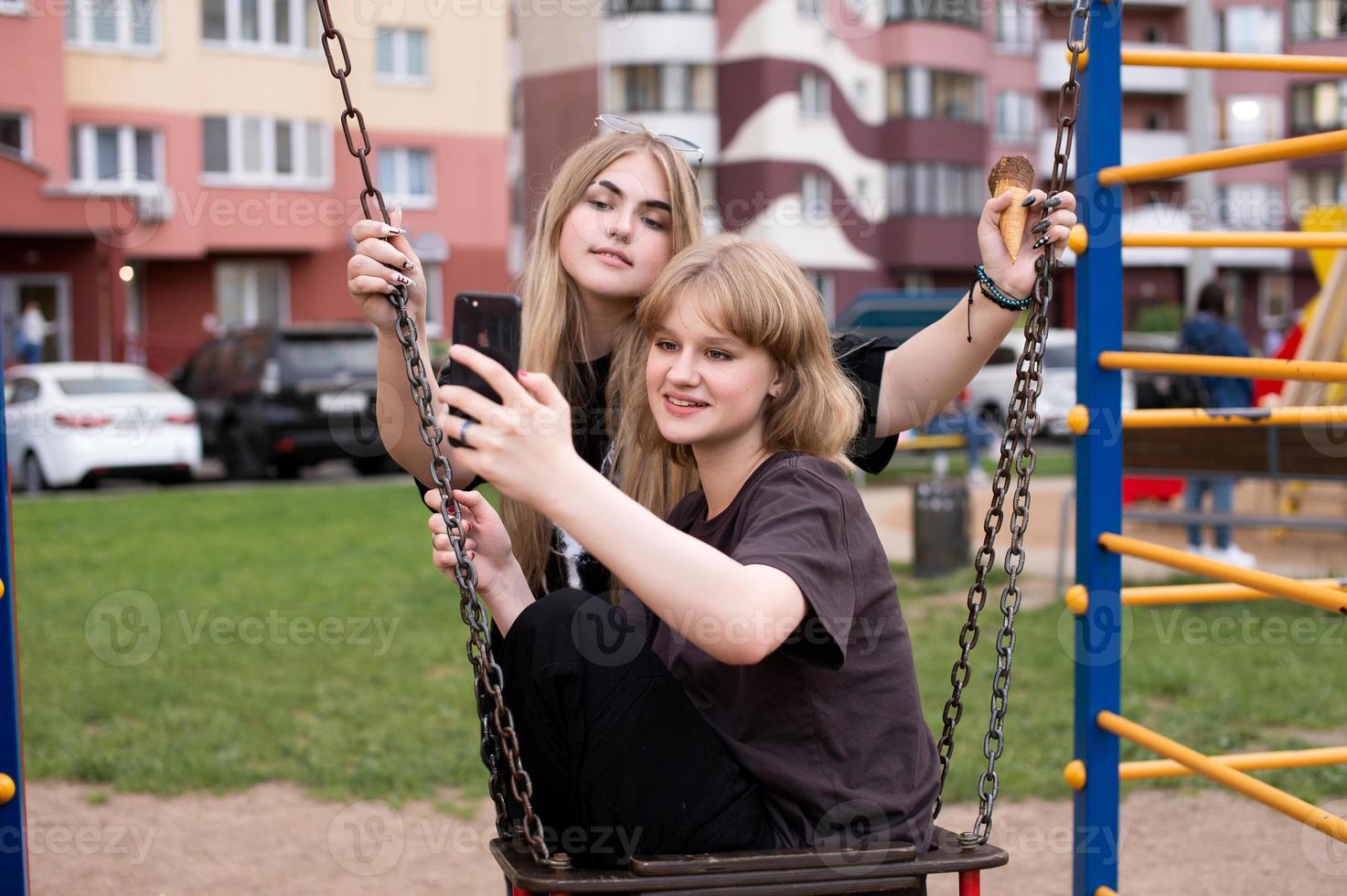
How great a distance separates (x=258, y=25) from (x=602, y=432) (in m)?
25.4

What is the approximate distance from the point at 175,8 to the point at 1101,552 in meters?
24.7

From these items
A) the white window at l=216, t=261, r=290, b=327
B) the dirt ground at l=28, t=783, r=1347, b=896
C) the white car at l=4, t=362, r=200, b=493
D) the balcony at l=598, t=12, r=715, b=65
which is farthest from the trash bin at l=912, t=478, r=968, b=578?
the balcony at l=598, t=12, r=715, b=65

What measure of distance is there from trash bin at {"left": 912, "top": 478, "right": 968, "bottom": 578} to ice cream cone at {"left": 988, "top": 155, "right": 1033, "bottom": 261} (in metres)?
5.65

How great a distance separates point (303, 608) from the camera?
7.34 meters

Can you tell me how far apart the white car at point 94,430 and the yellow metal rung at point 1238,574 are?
40.1ft

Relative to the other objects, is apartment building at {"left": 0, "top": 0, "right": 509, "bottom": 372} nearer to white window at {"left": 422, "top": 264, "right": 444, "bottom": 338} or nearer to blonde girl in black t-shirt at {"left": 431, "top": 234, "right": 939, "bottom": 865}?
white window at {"left": 422, "top": 264, "right": 444, "bottom": 338}

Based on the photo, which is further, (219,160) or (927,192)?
(927,192)

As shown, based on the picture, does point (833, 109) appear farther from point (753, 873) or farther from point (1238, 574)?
point (753, 873)

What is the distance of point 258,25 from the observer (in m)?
26.0

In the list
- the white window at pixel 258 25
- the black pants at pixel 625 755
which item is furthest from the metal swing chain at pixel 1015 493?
the white window at pixel 258 25

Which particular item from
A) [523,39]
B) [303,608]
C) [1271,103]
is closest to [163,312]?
[523,39]

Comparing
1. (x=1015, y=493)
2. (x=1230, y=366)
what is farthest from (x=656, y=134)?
(x=1230, y=366)

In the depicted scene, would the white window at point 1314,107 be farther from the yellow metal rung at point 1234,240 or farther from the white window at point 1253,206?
the yellow metal rung at point 1234,240

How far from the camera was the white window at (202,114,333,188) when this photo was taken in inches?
998
